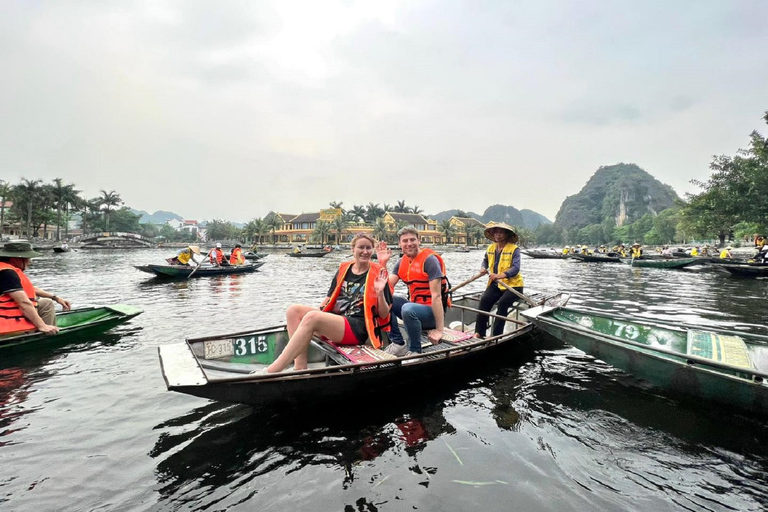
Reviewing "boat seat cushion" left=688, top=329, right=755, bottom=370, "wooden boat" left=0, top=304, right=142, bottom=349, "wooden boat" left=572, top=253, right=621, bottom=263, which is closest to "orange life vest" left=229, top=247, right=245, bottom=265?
"wooden boat" left=0, top=304, right=142, bottom=349

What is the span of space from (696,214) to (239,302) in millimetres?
44599

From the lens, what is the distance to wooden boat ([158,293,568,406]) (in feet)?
12.3

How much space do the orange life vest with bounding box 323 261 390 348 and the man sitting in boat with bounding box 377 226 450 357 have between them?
0.37m

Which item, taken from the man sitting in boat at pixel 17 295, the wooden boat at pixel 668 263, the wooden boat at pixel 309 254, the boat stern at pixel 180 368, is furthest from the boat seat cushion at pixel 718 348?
the wooden boat at pixel 309 254

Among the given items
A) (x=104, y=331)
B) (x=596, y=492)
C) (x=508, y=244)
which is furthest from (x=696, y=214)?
(x=104, y=331)

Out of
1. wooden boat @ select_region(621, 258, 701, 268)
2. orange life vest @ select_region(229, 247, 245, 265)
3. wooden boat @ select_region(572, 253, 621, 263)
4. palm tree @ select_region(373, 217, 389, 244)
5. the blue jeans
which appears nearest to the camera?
the blue jeans

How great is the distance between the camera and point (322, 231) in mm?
80812

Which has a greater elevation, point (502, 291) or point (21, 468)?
point (502, 291)

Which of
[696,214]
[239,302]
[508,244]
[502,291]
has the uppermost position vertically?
[696,214]

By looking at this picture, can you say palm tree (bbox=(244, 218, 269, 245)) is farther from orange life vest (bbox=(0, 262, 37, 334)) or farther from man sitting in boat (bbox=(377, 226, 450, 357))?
man sitting in boat (bbox=(377, 226, 450, 357))

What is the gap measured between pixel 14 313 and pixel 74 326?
102 centimetres

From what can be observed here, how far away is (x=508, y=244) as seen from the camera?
274 inches

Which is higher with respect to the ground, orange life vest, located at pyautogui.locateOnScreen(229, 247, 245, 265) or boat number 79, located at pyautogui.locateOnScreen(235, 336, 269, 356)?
orange life vest, located at pyautogui.locateOnScreen(229, 247, 245, 265)

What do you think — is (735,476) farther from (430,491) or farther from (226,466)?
(226,466)
